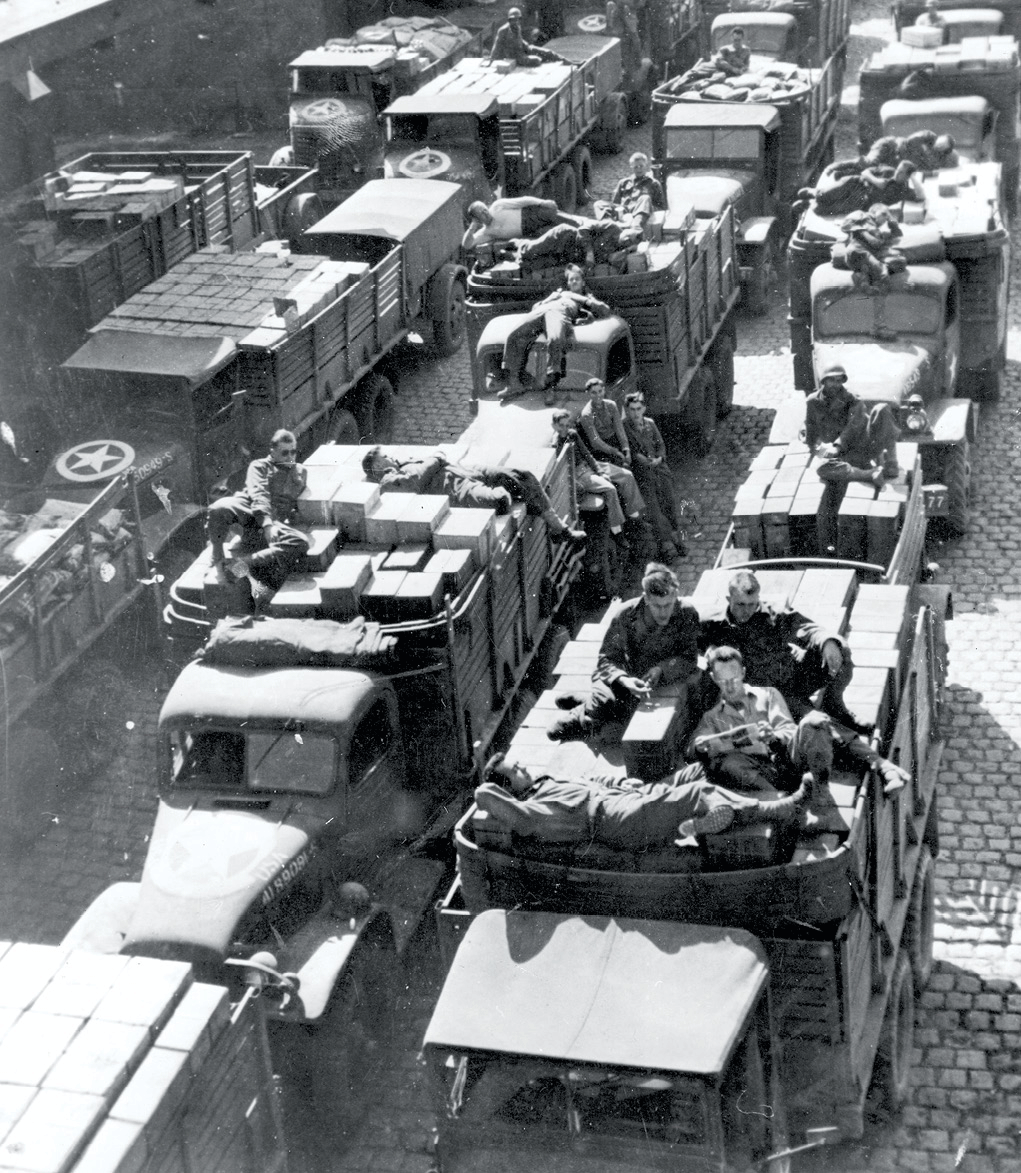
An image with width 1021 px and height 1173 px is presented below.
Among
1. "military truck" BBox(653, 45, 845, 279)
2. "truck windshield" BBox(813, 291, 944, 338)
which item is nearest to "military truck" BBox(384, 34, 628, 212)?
"military truck" BBox(653, 45, 845, 279)

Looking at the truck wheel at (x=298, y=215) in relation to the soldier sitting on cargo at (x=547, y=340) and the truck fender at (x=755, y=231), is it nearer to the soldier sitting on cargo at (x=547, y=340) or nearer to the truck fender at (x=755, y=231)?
the truck fender at (x=755, y=231)

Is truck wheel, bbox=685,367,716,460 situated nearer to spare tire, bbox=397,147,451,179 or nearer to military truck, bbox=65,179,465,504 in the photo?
military truck, bbox=65,179,465,504

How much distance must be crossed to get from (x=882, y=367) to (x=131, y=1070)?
1008cm

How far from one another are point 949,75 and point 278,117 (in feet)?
40.1

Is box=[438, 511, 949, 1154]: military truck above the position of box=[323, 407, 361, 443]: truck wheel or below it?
above

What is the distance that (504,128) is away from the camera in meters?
21.2

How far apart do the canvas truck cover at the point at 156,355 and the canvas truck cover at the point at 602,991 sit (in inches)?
319

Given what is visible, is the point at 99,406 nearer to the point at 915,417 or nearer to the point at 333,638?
the point at 333,638

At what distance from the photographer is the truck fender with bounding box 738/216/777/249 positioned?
19312 mm

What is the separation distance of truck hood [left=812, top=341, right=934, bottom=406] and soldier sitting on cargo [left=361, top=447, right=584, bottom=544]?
370 centimetres

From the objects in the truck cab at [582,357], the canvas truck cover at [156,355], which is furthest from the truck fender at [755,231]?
the canvas truck cover at [156,355]

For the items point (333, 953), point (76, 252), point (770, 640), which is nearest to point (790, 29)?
point (76, 252)

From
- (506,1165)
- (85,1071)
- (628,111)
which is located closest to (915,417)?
(506,1165)

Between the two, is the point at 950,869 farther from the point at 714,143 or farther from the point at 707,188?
the point at 714,143
